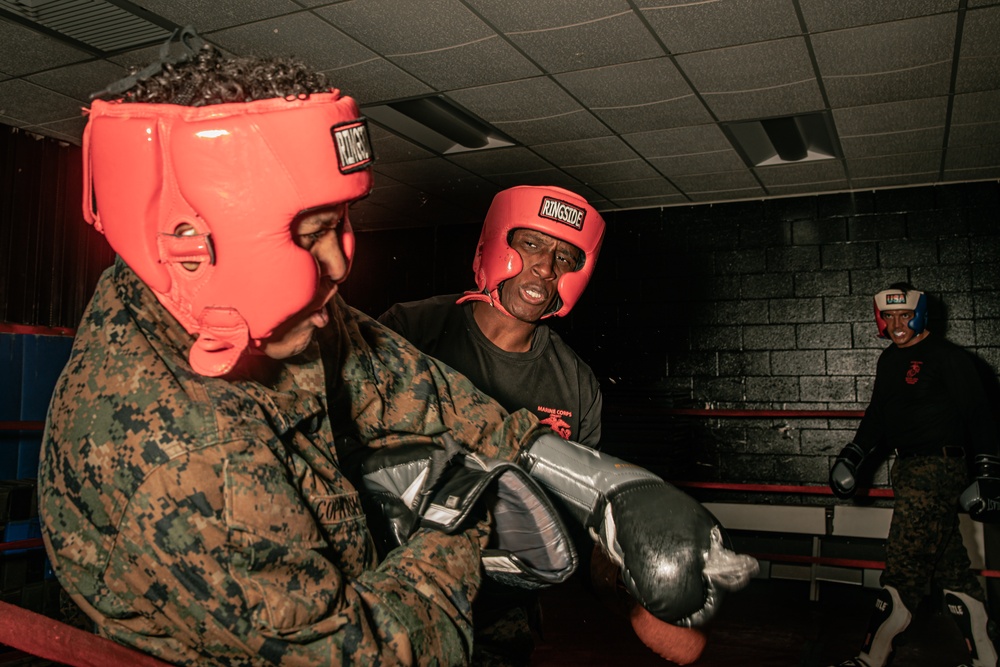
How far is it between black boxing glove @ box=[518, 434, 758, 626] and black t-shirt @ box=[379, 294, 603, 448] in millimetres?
1197

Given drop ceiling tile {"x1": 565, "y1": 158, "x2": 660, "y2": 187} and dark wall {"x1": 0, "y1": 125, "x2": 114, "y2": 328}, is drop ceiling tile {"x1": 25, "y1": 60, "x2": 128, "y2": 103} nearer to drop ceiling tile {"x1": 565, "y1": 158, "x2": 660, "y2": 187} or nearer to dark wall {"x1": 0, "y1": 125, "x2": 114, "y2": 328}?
dark wall {"x1": 0, "y1": 125, "x2": 114, "y2": 328}

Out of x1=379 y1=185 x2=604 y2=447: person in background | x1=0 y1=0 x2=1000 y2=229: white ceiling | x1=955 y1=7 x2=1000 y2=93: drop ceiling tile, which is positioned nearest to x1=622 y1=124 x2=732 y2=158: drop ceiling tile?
x1=0 y1=0 x2=1000 y2=229: white ceiling

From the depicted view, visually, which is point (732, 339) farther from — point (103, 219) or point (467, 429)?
point (103, 219)

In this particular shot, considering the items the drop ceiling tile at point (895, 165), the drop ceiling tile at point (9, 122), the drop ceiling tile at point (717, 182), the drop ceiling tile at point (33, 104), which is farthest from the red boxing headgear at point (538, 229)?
the drop ceiling tile at point (9, 122)

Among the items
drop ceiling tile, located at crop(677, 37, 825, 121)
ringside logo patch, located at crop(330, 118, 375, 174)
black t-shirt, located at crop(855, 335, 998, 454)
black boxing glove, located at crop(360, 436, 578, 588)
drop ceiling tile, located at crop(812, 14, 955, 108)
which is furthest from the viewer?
black t-shirt, located at crop(855, 335, 998, 454)

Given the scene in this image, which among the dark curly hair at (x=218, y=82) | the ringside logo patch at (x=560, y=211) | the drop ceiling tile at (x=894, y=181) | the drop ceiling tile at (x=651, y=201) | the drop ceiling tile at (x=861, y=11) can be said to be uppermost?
the drop ceiling tile at (x=861, y=11)

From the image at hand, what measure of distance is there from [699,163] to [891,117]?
135 centimetres

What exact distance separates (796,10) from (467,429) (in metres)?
2.91

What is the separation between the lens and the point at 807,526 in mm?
6020

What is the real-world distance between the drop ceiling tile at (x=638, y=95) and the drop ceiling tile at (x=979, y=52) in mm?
1332

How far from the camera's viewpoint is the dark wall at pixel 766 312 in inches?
241

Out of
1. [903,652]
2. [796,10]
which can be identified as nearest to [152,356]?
[796,10]

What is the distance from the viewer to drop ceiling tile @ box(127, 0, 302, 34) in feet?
11.5

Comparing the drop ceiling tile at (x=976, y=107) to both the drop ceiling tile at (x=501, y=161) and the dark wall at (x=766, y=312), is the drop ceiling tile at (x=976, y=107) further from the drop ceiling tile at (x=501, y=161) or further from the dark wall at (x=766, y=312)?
the drop ceiling tile at (x=501, y=161)
